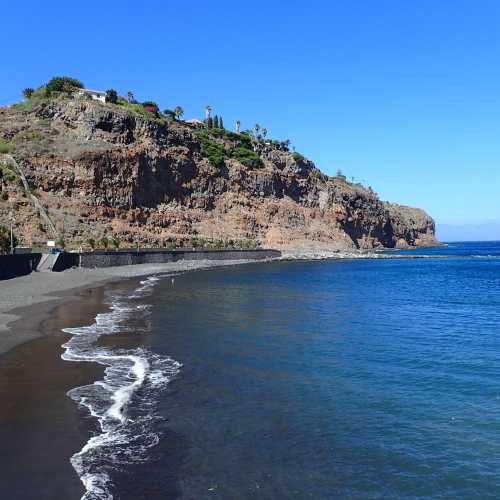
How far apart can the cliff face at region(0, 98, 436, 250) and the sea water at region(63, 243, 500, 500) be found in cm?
5076

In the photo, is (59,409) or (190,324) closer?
(59,409)

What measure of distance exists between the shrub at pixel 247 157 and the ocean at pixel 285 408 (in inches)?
3431

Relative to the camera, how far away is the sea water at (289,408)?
7.84 metres

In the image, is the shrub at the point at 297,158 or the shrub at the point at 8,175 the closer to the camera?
the shrub at the point at 8,175

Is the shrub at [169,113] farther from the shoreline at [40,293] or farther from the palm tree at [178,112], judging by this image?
the shoreline at [40,293]

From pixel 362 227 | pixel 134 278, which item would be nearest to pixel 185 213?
pixel 134 278

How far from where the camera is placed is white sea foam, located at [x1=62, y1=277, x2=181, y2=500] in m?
8.05

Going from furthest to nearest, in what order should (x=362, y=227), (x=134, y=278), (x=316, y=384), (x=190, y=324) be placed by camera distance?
1. (x=362, y=227)
2. (x=134, y=278)
3. (x=190, y=324)
4. (x=316, y=384)

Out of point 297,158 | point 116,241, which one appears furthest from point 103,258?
point 297,158

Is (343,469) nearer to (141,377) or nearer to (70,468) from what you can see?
(70,468)

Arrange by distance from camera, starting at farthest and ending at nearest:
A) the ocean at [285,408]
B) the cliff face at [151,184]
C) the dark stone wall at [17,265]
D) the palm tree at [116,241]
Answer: the cliff face at [151,184]
the palm tree at [116,241]
the dark stone wall at [17,265]
the ocean at [285,408]

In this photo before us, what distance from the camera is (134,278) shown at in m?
50.4

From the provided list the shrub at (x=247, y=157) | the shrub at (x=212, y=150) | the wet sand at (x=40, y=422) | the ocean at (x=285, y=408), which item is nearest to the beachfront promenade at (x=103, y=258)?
the ocean at (x=285, y=408)

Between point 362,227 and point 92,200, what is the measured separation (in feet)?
262
